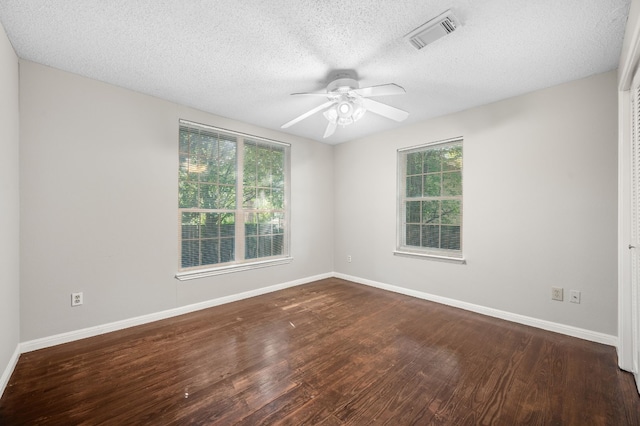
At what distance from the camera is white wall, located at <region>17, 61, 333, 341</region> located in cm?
228

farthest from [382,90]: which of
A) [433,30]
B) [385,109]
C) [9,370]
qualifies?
[9,370]

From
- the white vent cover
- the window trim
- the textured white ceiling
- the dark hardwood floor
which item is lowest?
the dark hardwood floor

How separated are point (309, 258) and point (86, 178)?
309cm

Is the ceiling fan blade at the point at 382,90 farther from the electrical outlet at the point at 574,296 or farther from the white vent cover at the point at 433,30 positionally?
the electrical outlet at the point at 574,296

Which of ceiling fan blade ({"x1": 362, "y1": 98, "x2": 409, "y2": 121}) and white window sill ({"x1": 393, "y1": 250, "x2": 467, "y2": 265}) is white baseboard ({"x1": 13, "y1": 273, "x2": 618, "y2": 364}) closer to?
white window sill ({"x1": 393, "y1": 250, "x2": 467, "y2": 265})

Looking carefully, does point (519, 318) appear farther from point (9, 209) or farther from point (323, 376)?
point (9, 209)

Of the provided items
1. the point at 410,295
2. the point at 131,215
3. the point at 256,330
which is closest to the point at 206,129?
the point at 131,215

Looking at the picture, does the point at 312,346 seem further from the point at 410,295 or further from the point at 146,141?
the point at 146,141

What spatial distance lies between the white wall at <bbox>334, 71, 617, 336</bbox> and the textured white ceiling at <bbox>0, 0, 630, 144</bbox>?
341 millimetres

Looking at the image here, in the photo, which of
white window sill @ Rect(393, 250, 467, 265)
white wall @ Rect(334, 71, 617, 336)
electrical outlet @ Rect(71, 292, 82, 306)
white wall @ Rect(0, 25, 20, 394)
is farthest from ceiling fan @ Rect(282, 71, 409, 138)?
electrical outlet @ Rect(71, 292, 82, 306)

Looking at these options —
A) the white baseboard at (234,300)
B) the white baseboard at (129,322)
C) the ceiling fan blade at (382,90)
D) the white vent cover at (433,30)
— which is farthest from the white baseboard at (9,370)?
the white vent cover at (433,30)

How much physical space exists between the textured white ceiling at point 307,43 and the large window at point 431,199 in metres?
0.91

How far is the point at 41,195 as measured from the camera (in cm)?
231

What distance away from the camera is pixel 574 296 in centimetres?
255
